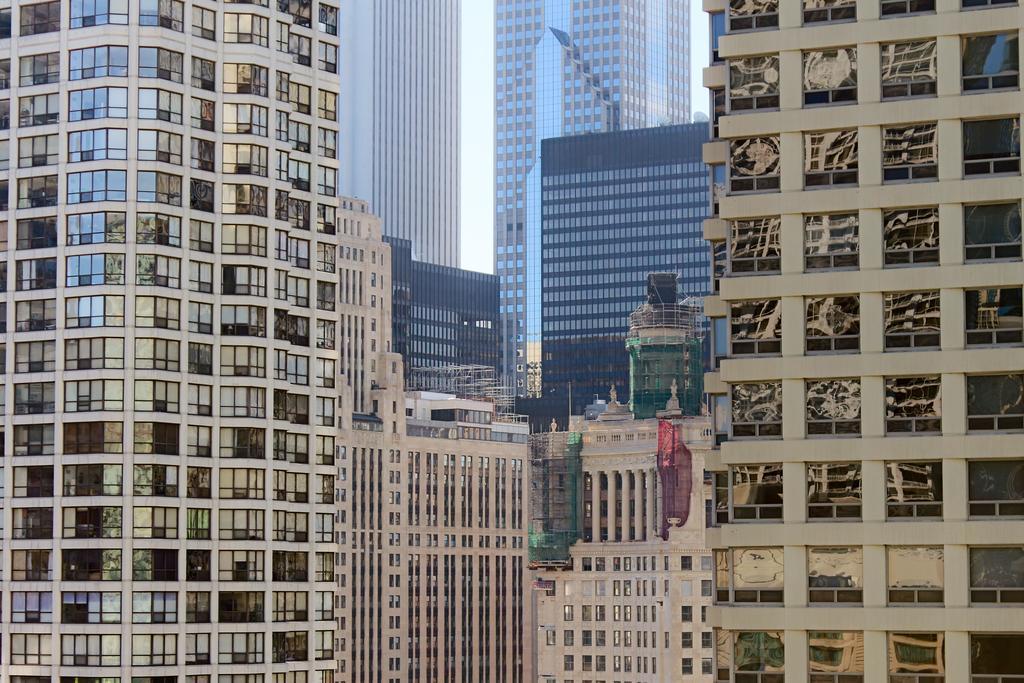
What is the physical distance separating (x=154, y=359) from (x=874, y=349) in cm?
7670

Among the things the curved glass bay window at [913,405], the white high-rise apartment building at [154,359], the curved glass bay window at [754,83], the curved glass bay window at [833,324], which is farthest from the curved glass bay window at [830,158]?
the white high-rise apartment building at [154,359]

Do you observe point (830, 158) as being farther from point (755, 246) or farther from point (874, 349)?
point (874, 349)

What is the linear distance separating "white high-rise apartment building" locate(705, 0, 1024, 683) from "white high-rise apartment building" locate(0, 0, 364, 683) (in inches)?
2794

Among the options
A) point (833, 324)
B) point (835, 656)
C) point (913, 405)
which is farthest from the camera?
point (833, 324)

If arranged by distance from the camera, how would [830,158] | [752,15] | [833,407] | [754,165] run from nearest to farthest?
[833,407] → [830,158] → [754,165] → [752,15]

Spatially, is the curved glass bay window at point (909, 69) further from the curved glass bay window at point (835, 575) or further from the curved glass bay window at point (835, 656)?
the curved glass bay window at point (835, 656)

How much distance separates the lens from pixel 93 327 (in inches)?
5344

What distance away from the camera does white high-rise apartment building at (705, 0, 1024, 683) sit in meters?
66.1

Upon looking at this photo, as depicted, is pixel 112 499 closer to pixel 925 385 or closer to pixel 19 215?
pixel 19 215

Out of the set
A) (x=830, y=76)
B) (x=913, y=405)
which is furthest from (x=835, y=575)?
(x=830, y=76)

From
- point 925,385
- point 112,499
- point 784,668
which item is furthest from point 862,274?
point 112,499

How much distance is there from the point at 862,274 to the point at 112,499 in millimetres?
76618

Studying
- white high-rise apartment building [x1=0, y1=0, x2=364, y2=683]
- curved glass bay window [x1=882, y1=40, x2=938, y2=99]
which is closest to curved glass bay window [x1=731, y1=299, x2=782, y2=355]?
curved glass bay window [x1=882, y1=40, x2=938, y2=99]

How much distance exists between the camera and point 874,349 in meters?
68.1
